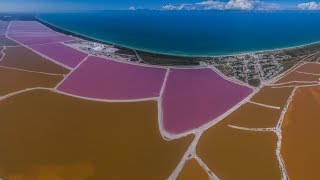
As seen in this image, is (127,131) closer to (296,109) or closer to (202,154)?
(202,154)

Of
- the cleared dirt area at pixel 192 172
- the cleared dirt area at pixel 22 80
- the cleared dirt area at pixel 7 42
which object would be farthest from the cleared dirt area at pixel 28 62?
A: the cleared dirt area at pixel 192 172

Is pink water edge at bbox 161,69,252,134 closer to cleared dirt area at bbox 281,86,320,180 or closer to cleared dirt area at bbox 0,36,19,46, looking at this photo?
cleared dirt area at bbox 281,86,320,180

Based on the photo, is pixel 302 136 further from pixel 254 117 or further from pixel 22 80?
pixel 22 80

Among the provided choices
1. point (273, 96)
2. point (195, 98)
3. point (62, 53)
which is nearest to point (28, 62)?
point (62, 53)

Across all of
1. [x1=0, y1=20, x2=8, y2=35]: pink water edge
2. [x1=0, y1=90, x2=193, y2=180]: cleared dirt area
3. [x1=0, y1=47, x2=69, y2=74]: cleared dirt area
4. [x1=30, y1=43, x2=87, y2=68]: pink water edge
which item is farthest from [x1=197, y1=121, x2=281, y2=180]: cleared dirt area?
[x1=0, y1=20, x2=8, y2=35]: pink water edge

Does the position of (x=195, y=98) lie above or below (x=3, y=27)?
above

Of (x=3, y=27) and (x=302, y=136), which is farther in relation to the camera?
(x=3, y=27)
